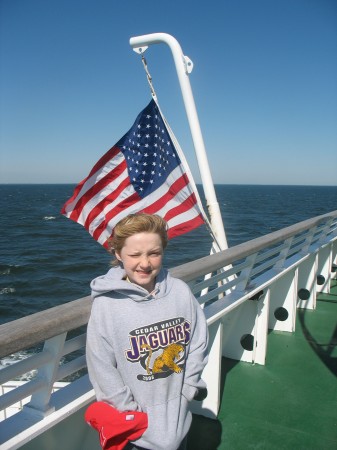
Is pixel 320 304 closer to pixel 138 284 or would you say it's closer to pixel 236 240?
pixel 138 284

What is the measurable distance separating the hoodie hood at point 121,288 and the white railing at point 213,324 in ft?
0.49

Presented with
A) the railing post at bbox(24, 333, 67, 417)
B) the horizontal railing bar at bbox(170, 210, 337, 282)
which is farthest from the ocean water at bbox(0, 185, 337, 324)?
the railing post at bbox(24, 333, 67, 417)

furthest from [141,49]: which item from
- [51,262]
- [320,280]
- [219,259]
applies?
[51,262]

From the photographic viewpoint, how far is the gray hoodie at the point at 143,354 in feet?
4.56

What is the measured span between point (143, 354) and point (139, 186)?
216 centimetres

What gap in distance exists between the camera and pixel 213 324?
2617 millimetres

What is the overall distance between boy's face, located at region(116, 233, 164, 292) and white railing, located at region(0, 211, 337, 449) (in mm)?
229

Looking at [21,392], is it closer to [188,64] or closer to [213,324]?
[213,324]

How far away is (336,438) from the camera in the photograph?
242 cm


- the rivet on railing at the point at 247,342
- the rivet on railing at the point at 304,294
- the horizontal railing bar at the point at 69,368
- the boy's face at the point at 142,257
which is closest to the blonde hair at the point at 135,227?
the boy's face at the point at 142,257

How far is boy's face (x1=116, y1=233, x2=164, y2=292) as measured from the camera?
1500mm

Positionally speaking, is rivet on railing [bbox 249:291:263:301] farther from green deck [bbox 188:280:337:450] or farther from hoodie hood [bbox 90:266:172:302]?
hoodie hood [bbox 90:266:172:302]

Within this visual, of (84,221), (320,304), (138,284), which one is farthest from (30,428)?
(320,304)

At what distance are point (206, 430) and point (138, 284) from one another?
4.77 ft
